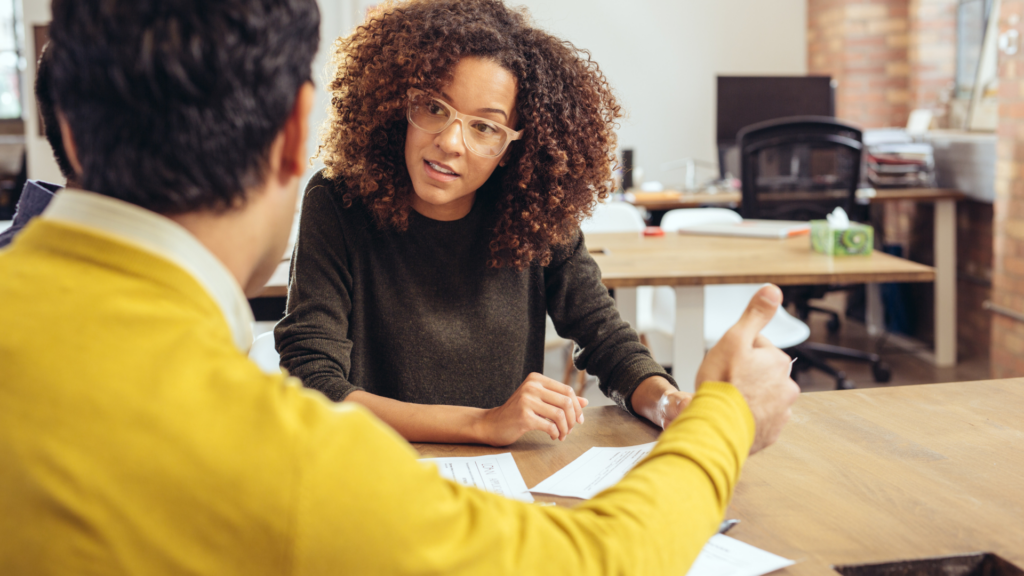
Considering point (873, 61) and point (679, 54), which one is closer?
point (873, 61)

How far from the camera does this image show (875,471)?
1.00 meters

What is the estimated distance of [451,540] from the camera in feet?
1.81

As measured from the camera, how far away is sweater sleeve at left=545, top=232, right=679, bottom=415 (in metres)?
1.37

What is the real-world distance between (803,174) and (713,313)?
1.09 meters

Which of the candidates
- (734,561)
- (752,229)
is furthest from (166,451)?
Answer: (752,229)

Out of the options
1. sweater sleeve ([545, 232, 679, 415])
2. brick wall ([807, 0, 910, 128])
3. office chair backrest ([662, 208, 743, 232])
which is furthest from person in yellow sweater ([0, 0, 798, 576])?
brick wall ([807, 0, 910, 128])

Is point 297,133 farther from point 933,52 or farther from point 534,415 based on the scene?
point 933,52

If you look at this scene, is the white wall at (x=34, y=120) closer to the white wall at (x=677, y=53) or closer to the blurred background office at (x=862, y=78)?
the blurred background office at (x=862, y=78)

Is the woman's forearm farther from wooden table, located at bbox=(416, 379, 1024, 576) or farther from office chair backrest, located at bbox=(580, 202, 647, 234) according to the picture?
office chair backrest, located at bbox=(580, 202, 647, 234)

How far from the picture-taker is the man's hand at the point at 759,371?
2.62 ft

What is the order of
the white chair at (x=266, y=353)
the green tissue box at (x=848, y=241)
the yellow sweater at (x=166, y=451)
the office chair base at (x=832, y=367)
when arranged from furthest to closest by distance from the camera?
the office chair base at (x=832, y=367) → the green tissue box at (x=848, y=241) → the white chair at (x=266, y=353) → the yellow sweater at (x=166, y=451)

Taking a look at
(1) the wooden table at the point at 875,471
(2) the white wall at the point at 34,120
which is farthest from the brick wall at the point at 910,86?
(2) the white wall at the point at 34,120

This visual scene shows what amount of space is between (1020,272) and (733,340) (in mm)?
3124

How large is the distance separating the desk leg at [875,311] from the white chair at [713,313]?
5.97ft
